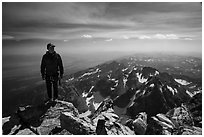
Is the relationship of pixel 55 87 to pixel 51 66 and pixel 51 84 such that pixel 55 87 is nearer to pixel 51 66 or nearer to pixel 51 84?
pixel 51 84

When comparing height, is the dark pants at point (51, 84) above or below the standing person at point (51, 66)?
below

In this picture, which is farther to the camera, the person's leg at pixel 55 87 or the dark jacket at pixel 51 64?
the person's leg at pixel 55 87

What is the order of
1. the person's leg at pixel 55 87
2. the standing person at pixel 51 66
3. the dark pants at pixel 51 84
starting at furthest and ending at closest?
the person's leg at pixel 55 87
the dark pants at pixel 51 84
the standing person at pixel 51 66

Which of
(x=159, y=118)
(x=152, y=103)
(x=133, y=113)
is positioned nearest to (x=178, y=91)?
(x=152, y=103)

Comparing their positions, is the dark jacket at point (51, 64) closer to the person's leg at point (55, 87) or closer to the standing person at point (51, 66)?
the standing person at point (51, 66)

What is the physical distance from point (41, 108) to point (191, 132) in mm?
11316

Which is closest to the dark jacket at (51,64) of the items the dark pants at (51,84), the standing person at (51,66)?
the standing person at (51,66)

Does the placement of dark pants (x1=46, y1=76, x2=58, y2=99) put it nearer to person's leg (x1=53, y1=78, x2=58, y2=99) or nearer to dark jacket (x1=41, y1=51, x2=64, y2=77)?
person's leg (x1=53, y1=78, x2=58, y2=99)

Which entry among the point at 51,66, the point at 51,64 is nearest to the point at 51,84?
the point at 51,66

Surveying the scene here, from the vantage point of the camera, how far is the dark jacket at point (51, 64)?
1420 centimetres

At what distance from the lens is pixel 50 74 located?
14.6m

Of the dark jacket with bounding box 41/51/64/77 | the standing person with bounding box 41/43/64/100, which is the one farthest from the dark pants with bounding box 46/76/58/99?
the dark jacket with bounding box 41/51/64/77

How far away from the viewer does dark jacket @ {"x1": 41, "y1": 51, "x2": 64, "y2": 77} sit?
46.6 feet

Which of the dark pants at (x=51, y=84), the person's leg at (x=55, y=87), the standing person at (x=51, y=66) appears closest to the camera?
the standing person at (x=51, y=66)
